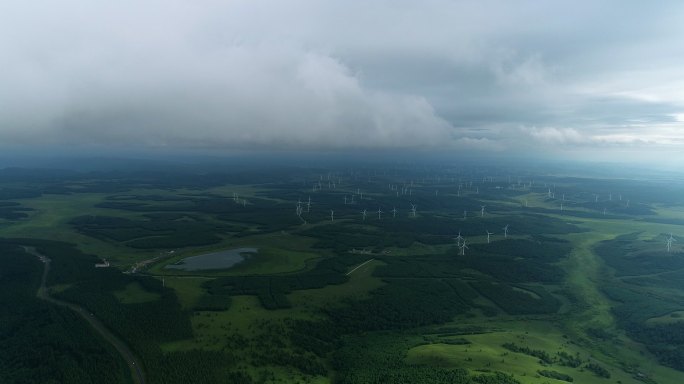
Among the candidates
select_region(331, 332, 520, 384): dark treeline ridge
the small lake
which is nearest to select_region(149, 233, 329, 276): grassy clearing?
the small lake

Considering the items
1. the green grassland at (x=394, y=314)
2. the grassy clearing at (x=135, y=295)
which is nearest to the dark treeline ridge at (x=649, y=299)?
the green grassland at (x=394, y=314)

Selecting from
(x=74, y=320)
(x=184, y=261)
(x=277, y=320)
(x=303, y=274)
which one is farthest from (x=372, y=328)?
(x=184, y=261)

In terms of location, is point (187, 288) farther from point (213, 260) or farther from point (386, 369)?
point (386, 369)

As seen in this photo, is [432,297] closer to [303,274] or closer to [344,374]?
[303,274]

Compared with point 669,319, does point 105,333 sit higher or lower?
lower

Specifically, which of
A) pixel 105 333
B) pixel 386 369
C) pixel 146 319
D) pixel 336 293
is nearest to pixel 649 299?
pixel 336 293

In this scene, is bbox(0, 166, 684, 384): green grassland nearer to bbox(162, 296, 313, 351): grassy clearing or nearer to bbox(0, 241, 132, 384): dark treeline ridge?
bbox(162, 296, 313, 351): grassy clearing
